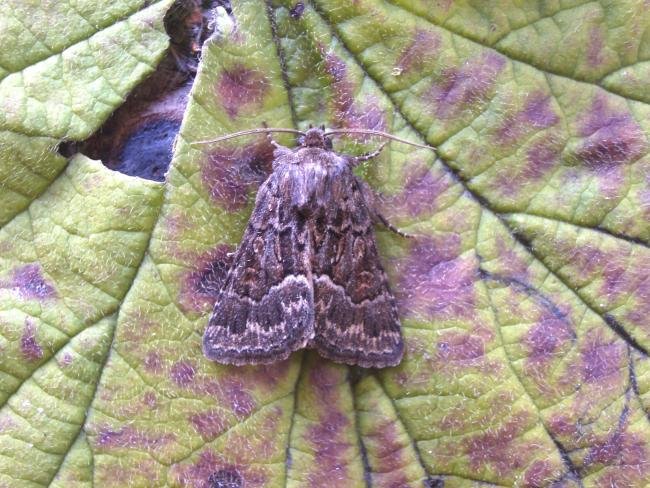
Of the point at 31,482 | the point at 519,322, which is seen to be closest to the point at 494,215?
the point at 519,322

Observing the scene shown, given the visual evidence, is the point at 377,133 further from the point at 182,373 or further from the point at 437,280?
the point at 182,373

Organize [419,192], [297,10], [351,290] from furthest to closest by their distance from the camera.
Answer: [351,290]
[419,192]
[297,10]

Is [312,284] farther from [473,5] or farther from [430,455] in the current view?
[473,5]

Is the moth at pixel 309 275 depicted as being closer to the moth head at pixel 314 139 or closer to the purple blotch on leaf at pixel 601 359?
the moth head at pixel 314 139

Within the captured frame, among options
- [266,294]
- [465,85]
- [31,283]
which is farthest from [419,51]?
[31,283]

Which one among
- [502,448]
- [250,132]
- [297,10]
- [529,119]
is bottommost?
[502,448]

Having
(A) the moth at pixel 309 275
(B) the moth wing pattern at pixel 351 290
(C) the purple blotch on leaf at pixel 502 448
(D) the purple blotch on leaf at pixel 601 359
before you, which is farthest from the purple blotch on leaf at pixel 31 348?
(D) the purple blotch on leaf at pixel 601 359

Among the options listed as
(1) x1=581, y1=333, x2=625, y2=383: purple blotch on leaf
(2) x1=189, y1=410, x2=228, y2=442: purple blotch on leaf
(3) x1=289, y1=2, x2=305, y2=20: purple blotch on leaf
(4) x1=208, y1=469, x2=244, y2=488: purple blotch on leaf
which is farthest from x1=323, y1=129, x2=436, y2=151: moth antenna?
(4) x1=208, y1=469, x2=244, y2=488: purple blotch on leaf

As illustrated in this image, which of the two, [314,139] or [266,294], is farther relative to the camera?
[266,294]
